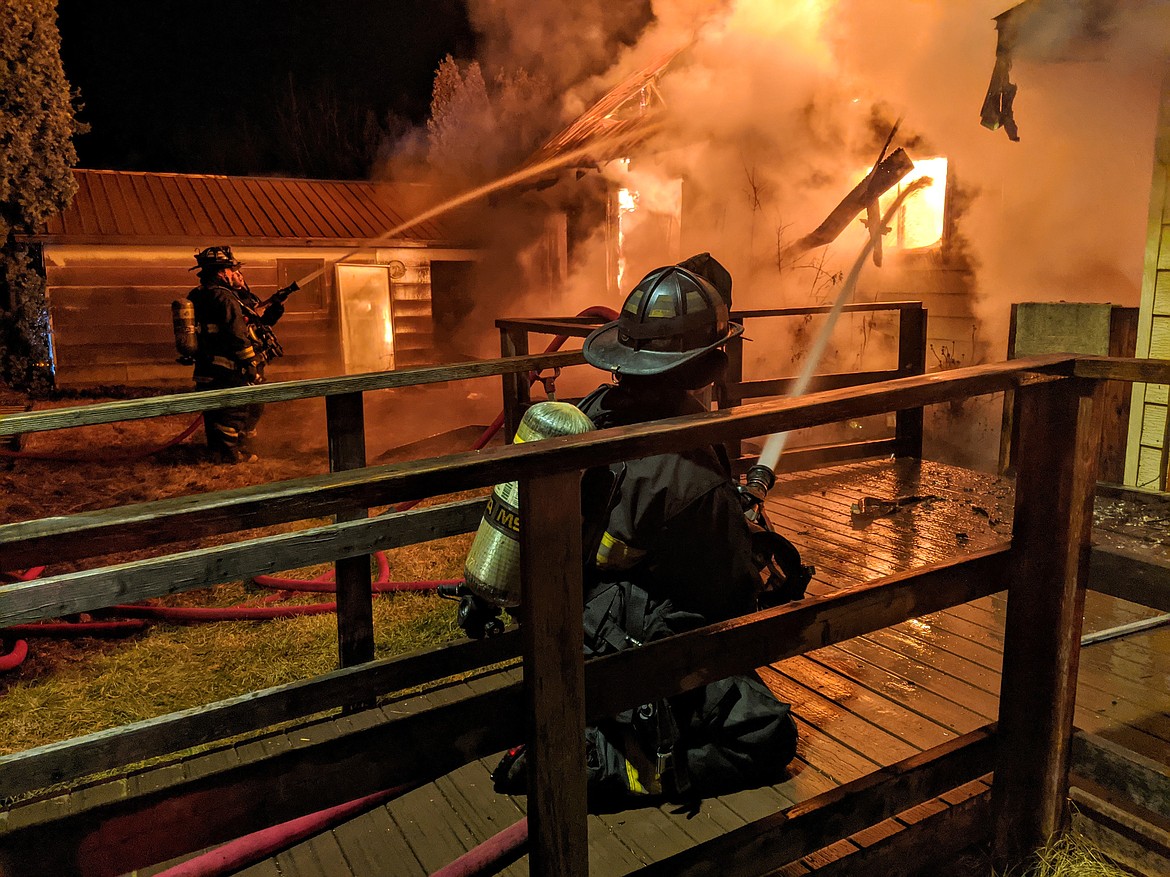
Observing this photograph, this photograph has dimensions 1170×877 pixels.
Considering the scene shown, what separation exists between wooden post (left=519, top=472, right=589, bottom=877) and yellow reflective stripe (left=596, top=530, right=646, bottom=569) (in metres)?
0.80

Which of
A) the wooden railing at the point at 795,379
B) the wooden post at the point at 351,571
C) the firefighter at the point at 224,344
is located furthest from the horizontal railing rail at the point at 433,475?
the firefighter at the point at 224,344

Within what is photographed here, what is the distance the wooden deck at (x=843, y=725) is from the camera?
8.66 ft

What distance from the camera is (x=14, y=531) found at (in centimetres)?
121

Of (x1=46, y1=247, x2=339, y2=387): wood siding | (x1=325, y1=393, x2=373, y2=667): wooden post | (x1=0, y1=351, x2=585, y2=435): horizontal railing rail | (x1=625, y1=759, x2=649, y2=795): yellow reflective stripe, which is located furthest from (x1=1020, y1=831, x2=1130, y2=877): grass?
(x1=46, y1=247, x2=339, y2=387): wood siding

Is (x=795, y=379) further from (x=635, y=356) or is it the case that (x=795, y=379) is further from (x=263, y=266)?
(x=263, y=266)

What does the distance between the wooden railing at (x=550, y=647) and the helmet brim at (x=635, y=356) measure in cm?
60

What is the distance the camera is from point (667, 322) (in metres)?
2.78

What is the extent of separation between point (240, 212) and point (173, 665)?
15.1 m

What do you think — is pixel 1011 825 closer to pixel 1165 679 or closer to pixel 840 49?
pixel 1165 679

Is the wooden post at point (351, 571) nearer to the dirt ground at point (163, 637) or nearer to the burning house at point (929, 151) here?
the dirt ground at point (163, 637)

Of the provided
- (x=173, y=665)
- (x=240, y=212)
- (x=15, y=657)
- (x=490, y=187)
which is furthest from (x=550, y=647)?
(x=490, y=187)

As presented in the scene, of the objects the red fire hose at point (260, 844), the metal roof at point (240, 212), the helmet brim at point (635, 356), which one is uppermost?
the metal roof at point (240, 212)

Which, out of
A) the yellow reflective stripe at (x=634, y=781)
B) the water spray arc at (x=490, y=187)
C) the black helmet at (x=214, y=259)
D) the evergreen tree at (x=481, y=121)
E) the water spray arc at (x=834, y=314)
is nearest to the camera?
the yellow reflective stripe at (x=634, y=781)

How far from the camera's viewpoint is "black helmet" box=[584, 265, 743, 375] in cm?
278
